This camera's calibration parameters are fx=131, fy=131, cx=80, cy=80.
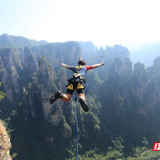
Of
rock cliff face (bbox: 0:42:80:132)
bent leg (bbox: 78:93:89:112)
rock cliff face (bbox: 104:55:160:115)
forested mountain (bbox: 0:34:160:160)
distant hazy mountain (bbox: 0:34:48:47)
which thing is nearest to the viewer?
bent leg (bbox: 78:93:89:112)

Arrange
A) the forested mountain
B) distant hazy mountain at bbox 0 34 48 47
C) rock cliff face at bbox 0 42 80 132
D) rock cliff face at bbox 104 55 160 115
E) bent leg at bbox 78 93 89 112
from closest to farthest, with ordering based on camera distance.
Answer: bent leg at bbox 78 93 89 112, the forested mountain, rock cliff face at bbox 0 42 80 132, rock cliff face at bbox 104 55 160 115, distant hazy mountain at bbox 0 34 48 47

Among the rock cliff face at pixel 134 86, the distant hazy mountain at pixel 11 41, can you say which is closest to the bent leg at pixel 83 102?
the rock cliff face at pixel 134 86

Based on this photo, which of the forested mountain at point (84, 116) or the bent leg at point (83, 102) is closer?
the bent leg at point (83, 102)

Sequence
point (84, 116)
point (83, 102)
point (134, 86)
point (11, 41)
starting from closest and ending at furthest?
point (83, 102)
point (84, 116)
point (134, 86)
point (11, 41)

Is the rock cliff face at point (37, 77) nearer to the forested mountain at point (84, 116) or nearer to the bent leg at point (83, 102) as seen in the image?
the forested mountain at point (84, 116)

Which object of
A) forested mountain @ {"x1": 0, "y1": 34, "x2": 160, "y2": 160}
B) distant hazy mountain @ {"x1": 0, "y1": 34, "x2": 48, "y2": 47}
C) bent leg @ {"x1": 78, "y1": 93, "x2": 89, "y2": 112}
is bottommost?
forested mountain @ {"x1": 0, "y1": 34, "x2": 160, "y2": 160}

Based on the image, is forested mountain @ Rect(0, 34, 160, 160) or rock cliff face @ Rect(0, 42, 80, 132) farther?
rock cliff face @ Rect(0, 42, 80, 132)

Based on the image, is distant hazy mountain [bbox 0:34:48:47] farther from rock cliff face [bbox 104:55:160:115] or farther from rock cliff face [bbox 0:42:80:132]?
rock cliff face [bbox 104:55:160:115]

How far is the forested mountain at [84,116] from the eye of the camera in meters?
30.8

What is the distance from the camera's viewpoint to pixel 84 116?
38.9 meters

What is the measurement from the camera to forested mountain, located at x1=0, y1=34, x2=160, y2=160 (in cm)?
3077

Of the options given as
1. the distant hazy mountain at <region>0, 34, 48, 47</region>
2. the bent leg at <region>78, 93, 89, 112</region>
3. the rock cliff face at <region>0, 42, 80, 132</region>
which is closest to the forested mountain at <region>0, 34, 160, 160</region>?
the rock cliff face at <region>0, 42, 80, 132</region>

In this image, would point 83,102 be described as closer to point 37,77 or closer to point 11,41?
point 37,77

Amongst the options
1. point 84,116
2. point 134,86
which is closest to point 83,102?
point 84,116
